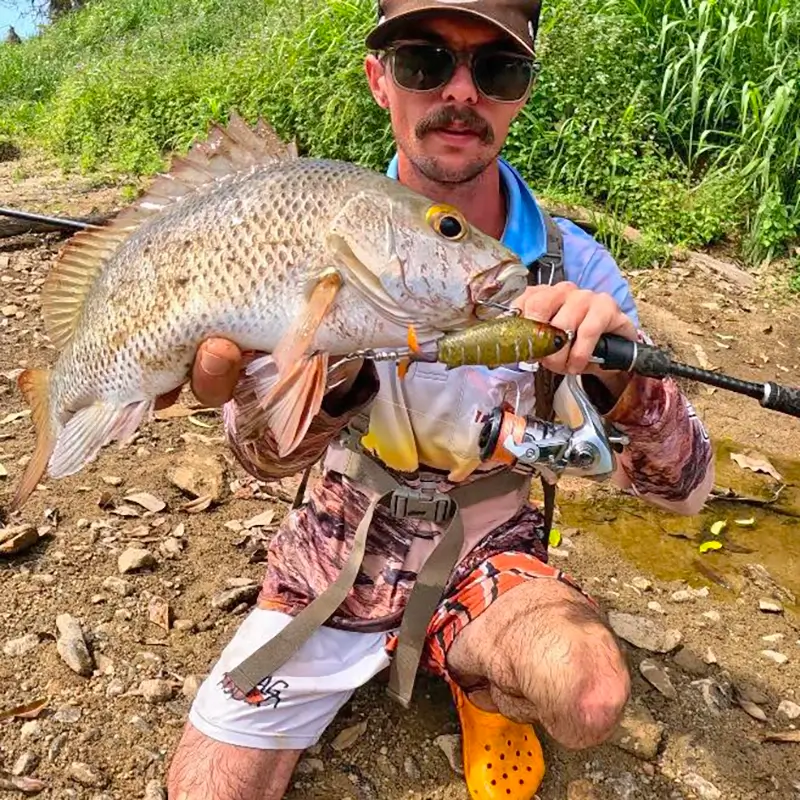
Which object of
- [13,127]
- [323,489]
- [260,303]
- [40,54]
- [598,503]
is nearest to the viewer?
[260,303]

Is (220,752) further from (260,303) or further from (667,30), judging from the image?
(667,30)

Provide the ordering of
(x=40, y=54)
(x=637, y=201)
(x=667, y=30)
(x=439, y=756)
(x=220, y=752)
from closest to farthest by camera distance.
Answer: (x=220, y=752) < (x=439, y=756) < (x=637, y=201) < (x=667, y=30) < (x=40, y=54)

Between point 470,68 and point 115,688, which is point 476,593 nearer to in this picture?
point 115,688

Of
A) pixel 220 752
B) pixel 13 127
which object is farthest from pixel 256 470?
pixel 13 127

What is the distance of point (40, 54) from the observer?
15.6 m

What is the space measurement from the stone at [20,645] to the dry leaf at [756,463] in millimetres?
3373

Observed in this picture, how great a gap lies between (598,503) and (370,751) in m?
1.82

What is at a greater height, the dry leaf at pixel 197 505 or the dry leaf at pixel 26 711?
the dry leaf at pixel 26 711

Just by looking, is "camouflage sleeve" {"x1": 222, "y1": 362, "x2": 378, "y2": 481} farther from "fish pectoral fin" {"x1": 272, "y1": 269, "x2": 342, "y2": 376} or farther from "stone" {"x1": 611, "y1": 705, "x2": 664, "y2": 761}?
"stone" {"x1": 611, "y1": 705, "x2": 664, "y2": 761}

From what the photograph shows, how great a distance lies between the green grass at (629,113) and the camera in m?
6.78

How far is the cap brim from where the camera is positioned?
256cm

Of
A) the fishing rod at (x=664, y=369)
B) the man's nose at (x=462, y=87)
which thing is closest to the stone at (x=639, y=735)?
the fishing rod at (x=664, y=369)

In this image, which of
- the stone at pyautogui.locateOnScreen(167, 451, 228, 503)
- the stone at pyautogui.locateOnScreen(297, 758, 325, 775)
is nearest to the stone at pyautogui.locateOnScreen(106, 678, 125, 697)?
the stone at pyautogui.locateOnScreen(297, 758, 325, 775)

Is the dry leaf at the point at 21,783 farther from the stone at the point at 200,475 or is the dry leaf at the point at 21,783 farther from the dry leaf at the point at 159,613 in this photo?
the stone at the point at 200,475
